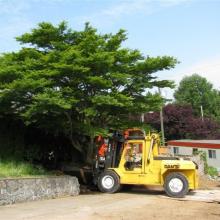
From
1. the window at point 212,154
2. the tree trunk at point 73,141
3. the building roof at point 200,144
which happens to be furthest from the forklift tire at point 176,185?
the window at point 212,154

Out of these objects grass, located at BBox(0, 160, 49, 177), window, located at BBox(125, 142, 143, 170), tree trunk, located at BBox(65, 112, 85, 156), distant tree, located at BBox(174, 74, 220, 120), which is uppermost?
distant tree, located at BBox(174, 74, 220, 120)

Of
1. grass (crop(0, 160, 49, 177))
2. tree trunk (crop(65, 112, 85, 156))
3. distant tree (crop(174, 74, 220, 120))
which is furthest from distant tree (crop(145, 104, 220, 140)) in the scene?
grass (crop(0, 160, 49, 177))

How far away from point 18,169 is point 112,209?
446cm

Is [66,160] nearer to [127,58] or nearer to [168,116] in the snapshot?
[127,58]

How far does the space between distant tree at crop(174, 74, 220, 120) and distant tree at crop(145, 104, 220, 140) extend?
2442 centimetres

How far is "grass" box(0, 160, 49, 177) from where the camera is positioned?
13.7m

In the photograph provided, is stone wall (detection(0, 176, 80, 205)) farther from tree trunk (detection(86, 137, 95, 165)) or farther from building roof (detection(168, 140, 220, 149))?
building roof (detection(168, 140, 220, 149))

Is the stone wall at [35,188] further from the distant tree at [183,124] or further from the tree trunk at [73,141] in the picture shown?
the distant tree at [183,124]

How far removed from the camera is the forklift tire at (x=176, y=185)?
14.2 metres

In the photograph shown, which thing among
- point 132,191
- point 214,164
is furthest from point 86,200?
point 214,164

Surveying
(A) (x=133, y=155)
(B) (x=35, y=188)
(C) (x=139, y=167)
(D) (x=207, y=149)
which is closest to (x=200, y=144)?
(D) (x=207, y=149)

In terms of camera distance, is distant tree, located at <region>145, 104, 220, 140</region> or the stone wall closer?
the stone wall

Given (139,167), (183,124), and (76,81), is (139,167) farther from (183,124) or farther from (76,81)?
(183,124)

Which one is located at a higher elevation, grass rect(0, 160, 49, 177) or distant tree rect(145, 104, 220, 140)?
distant tree rect(145, 104, 220, 140)
